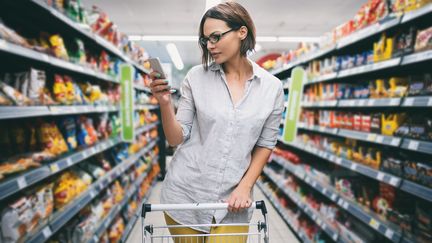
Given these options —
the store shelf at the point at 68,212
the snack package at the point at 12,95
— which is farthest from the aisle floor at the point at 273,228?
the snack package at the point at 12,95

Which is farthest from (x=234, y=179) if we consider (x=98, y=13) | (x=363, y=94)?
(x=98, y=13)

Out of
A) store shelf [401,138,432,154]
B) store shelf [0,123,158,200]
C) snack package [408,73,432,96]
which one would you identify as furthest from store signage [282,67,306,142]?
store shelf [0,123,158,200]

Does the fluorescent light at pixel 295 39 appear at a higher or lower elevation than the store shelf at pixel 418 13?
higher

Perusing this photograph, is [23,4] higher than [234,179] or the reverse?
higher

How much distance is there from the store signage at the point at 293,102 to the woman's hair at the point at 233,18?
4.40 feet

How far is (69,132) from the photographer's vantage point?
2330mm

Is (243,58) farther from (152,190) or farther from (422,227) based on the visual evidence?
(152,190)

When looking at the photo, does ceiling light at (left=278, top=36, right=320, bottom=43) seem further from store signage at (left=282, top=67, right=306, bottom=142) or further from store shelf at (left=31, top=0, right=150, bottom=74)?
store signage at (left=282, top=67, right=306, bottom=142)

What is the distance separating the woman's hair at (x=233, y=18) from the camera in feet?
3.95

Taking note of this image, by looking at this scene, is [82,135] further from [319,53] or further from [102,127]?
[319,53]

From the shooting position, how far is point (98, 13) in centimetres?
290

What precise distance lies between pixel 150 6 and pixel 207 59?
5.95 m

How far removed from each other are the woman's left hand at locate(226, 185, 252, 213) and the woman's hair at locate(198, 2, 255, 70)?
53 centimetres

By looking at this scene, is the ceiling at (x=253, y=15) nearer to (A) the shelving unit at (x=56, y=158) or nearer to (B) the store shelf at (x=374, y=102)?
(A) the shelving unit at (x=56, y=158)
